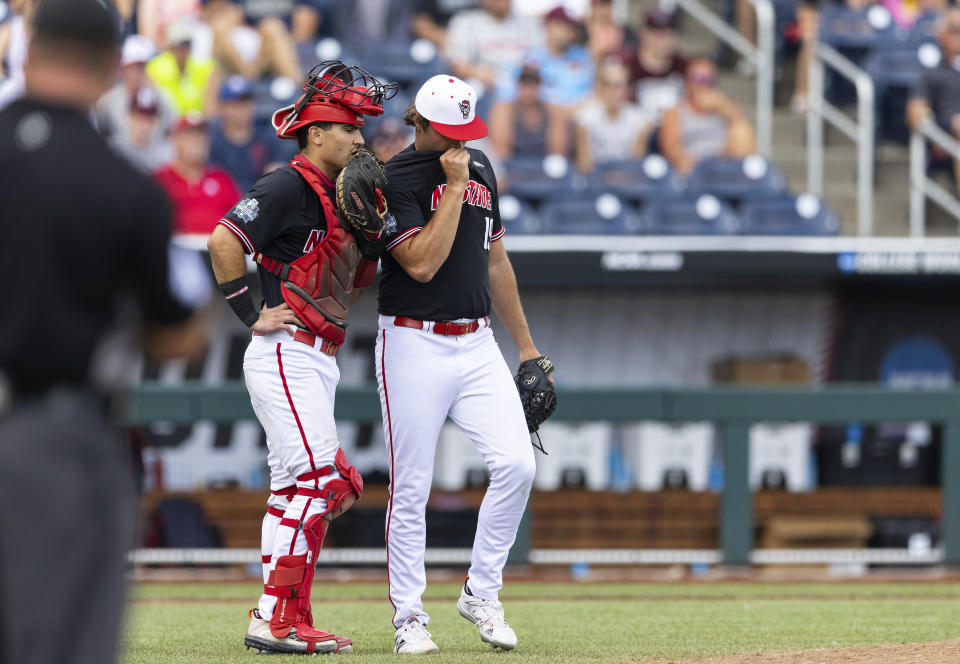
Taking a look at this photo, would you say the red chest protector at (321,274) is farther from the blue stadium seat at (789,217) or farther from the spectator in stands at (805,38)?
the spectator in stands at (805,38)

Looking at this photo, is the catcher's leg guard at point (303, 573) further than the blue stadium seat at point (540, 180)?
No

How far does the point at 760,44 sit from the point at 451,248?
7658 mm

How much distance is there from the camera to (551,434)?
31.1 ft

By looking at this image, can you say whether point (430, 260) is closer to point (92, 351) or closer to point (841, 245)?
point (92, 351)

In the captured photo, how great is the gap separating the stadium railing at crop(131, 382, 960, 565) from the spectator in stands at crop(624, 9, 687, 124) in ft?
10.5

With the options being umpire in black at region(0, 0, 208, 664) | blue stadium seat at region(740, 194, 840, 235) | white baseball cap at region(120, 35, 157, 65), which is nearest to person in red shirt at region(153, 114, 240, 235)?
white baseball cap at region(120, 35, 157, 65)

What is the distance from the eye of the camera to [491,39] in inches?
456

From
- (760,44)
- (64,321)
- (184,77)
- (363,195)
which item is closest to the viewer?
(64,321)

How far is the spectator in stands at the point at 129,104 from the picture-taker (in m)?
9.68

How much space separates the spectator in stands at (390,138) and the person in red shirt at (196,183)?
1.01 metres

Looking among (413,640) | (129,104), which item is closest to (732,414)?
(413,640)

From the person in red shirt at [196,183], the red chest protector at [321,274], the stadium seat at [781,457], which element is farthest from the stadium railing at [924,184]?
the red chest protector at [321,274]

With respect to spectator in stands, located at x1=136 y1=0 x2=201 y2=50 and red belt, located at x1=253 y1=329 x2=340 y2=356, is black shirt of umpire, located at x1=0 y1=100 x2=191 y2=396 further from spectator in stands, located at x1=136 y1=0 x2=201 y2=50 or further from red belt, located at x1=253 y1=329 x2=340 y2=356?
spectator in stands, located at x1=136 y1=0 x2=201 y2=50

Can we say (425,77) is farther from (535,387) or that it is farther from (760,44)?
(535,387)
